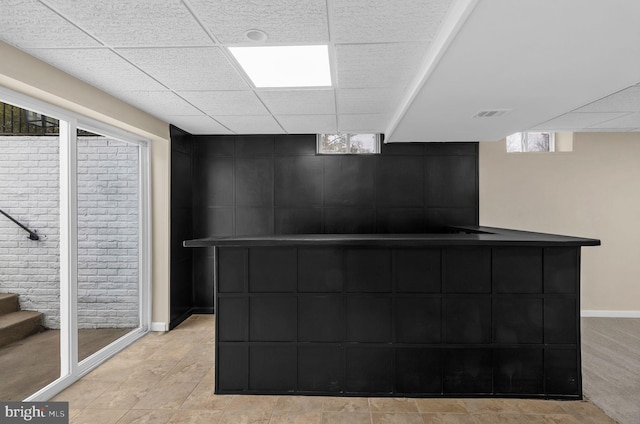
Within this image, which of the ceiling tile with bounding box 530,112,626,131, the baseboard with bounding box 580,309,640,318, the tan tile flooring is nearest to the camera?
the tan tile flooring

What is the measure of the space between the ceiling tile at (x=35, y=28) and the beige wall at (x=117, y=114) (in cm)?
18

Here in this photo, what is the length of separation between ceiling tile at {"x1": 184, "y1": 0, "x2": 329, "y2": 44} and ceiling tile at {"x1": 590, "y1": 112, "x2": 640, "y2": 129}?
13.0 feet

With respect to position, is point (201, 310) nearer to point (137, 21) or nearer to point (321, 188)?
point (321, 188)

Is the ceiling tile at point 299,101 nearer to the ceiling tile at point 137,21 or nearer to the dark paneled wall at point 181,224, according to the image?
the ceiling tile at point 137,21

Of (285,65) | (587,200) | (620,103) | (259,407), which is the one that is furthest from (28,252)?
(587,200)

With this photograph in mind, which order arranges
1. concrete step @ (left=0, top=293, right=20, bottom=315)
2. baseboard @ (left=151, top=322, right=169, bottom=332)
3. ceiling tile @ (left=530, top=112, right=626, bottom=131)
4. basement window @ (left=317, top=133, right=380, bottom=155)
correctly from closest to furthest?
1. concrete step @ (left=0, top=293, right=20, bottom=315)
2. ceiling tile @ (left=530, top=112, right=626, bottom=131)
3. baseboard @ (left=151, top=322, right=169, bottom=332)
4. basement window @ (left=317, top=133, right=380, bottom=155)

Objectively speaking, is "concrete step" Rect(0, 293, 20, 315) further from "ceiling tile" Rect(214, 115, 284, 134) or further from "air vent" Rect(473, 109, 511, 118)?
"air vent" Rect(473, 109, 511, 118)

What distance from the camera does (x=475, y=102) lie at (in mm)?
2959

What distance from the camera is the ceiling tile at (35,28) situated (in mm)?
1780

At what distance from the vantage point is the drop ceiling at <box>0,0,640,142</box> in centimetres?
174

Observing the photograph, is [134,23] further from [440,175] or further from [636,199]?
[636,199]

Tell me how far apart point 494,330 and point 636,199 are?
3883 mm

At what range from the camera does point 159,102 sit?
342 centimetres

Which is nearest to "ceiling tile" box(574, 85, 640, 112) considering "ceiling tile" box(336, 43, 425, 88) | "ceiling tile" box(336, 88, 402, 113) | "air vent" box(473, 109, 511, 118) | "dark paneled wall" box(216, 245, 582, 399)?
"air vent" box(473, 109, 511, 118)
